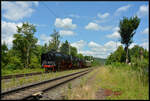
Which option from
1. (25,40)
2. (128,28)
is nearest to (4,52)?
(25,40)

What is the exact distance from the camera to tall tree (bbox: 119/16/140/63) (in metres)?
32.0

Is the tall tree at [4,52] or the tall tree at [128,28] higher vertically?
the tall tree at [128,28]

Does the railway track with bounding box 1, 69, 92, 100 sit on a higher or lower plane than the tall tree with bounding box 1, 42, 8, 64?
lower

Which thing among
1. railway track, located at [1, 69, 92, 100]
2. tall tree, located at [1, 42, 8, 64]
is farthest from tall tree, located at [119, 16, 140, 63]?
railway track, located at [1, 69, 92, 100]

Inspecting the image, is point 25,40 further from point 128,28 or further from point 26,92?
point 26,92

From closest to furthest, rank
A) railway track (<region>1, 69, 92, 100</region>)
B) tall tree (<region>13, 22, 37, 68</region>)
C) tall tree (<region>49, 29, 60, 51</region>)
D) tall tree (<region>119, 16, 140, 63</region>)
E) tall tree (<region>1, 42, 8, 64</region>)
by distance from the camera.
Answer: railway track (<region>1, 69, 92, 100</region>) < tall tree (<region>1, 42, 8, 64</region>) < tall tree (<region>119, 16, 140, 63</region>) < tall tree (<region>13, 22, 37, 68</region>) < tall tree (<region>49, 29, 60, 51</region>)

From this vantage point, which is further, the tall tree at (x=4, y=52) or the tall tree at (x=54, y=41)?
the tall tree at (x=54, y=41)

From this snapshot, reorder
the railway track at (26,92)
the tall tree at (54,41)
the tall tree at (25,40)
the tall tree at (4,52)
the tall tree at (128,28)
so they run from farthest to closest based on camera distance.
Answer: the tall tree at (54,41) < the tall tree at (25,40) < the tall tree at (128,28) < the tall tree at (4,52) < the railway track at (26,92)

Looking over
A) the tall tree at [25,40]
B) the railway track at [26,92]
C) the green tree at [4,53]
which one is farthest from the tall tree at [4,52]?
the railway track at [26,92]

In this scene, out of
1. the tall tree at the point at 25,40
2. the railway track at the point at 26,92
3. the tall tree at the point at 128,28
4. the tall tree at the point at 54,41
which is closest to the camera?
the railway track at the point at 26,92

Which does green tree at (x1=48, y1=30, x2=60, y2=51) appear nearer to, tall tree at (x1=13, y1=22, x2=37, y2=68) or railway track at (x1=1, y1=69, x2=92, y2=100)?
tall tree at (x1=13, y1=22, x2=37, y2=68)

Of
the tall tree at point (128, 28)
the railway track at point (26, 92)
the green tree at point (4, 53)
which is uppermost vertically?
the tall tree at point (128, 28)

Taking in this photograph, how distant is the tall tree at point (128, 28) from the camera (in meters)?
32.0

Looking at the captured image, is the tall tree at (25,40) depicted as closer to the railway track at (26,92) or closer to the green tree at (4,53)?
the green tree at (4,53)
